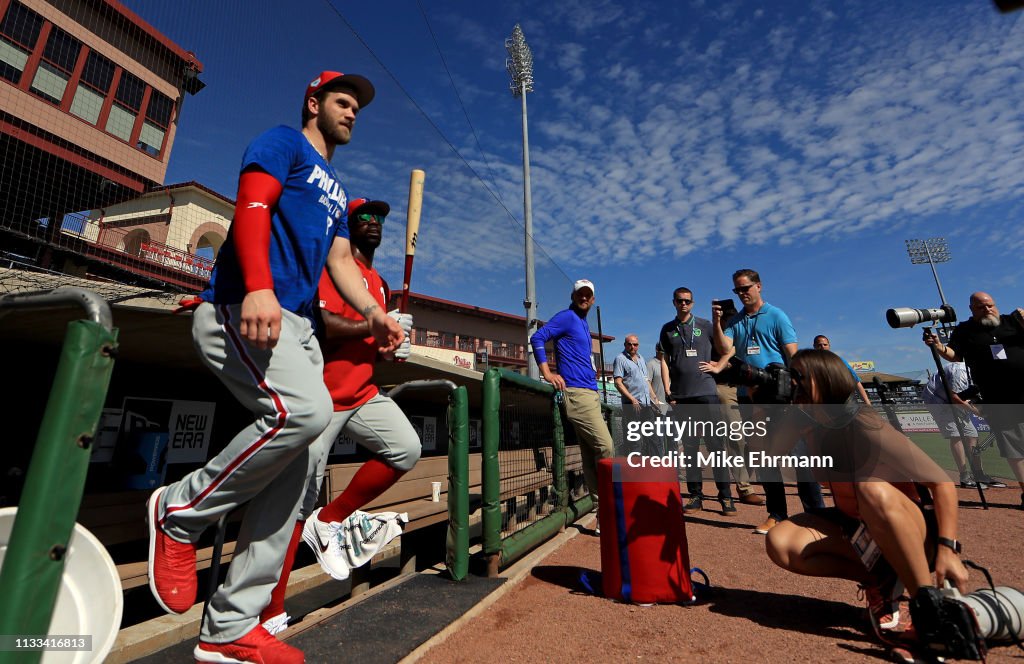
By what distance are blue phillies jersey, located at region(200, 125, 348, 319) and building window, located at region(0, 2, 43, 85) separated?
1544cm

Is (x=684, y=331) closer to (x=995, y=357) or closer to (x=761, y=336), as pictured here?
(x=761, y=336)

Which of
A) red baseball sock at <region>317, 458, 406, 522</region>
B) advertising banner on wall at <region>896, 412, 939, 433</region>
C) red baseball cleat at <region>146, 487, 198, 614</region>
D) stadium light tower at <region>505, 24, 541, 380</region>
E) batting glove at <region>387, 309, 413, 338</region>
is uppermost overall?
stadium light tower at <region>505, 24, 541, 380</region>

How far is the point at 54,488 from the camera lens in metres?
0.87

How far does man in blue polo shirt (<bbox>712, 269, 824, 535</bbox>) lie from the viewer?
4.14 meters

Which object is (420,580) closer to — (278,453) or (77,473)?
(278,453)

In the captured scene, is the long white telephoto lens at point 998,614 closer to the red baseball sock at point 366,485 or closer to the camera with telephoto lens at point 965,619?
the camera with telephoto lens at point 965,619

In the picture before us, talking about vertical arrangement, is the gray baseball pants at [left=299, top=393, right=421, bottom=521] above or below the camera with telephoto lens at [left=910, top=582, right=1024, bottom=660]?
above

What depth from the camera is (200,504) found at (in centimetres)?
142

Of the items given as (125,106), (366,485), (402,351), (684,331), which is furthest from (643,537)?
(125,106)

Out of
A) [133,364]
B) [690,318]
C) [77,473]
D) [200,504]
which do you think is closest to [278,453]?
[200,504]

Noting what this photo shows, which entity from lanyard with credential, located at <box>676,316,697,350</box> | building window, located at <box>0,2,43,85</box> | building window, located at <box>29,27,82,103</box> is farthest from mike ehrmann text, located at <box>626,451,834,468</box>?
building window, located at <box>29,27,82,103</box>

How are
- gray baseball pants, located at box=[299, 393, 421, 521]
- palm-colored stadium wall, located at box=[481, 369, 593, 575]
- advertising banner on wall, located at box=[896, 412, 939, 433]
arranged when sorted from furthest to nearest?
advertising banner on wall, located at box=[896, 412, 939, 433]
palm-colored stadium wall, located at box=[481, 369, 593, 575]
gray baseball pants, located at box=[299, 393, 421, 521]

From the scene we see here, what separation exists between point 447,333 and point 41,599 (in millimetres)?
34459

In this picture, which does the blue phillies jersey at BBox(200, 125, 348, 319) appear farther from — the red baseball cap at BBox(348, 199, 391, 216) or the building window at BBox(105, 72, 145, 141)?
the building window at BBox(105, 72, 145, 141)
